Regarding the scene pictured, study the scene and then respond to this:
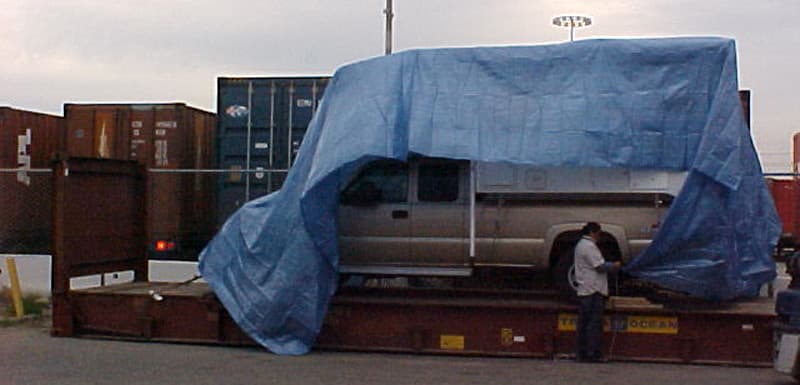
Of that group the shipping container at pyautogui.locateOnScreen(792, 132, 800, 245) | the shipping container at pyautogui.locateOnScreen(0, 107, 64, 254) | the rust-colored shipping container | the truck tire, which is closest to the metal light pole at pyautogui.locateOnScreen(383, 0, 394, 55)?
the rust-colored shipping container

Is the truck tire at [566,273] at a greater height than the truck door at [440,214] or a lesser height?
lesser

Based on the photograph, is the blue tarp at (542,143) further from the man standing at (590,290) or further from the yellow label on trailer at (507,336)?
the yellow label on trailer at (507,336)

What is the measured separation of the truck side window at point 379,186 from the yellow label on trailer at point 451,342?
1715 mm

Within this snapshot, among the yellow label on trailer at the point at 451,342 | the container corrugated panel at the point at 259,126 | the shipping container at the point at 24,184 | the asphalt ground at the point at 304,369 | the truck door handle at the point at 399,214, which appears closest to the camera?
the asphalt ground at the point at 304,369

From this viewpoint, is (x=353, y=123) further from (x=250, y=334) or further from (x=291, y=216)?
(x=250, y=334)

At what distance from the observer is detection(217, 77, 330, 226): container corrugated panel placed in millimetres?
19156

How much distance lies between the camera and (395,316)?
41.1 feet

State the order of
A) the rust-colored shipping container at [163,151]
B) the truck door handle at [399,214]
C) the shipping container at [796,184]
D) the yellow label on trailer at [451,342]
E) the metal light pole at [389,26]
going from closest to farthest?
1. the yellow label on trailer at [451,342]
2. the truck door handle at [399,214]
3. the shipping container at [796,184]
4. the rust-colored shipping container at [163,151]
5. the metal light pole at [389,26]

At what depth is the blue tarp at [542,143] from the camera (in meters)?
11.7

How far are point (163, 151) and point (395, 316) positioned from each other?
869 cm

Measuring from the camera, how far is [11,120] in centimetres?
2073

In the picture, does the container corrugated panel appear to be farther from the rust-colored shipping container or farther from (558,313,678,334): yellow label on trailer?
(558,313,678,334): yellow label on trailer

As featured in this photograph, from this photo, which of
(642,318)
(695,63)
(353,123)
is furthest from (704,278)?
(353,123)

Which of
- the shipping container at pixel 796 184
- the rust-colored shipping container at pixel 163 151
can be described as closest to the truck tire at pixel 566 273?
the shipping container at pixel 796 184
